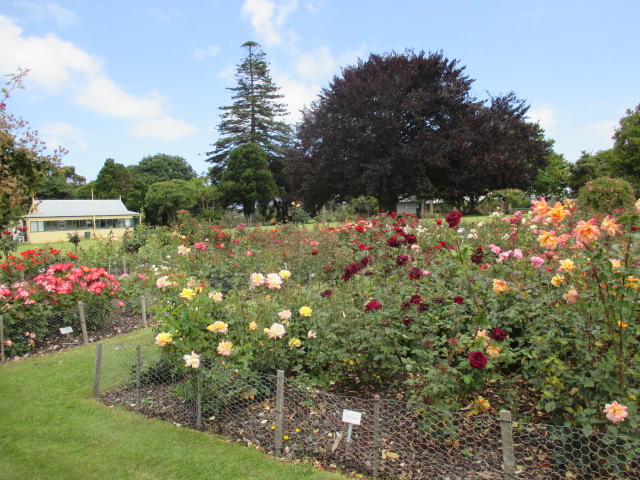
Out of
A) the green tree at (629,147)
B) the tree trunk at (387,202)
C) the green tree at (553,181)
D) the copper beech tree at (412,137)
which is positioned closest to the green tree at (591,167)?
the green tree at (629,147)

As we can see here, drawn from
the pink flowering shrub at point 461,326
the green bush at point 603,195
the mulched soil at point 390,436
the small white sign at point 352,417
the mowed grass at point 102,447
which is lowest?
the mowed grass at point 102,447

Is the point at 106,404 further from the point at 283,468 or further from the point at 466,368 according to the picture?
the point at 466,368

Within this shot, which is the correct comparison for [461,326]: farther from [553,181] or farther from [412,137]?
[553,181]

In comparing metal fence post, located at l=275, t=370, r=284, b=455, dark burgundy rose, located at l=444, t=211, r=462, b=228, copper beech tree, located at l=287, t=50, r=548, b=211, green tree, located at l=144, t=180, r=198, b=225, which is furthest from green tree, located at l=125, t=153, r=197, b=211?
dark burgundy rose, located at l=444, t=211, r=462, b=228

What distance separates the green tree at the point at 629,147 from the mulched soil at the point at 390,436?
35.6 meters

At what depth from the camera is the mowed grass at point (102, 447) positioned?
9.77 feet

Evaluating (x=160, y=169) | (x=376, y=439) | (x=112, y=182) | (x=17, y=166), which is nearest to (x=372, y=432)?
(x=376, y=439)

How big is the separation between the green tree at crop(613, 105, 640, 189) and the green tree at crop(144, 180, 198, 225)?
34.1 m

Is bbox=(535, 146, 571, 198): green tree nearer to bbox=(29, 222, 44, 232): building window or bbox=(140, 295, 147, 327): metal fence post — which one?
bbox=(140, 295, 147, 327): metal fence post

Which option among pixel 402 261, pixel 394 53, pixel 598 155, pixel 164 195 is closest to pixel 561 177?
pixel 598 155

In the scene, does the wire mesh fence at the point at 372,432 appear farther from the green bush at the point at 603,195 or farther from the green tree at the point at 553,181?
the green tree at the point at 553,181

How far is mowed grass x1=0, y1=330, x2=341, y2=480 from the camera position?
2.98 metres

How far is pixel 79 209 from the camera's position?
3884 centimetres

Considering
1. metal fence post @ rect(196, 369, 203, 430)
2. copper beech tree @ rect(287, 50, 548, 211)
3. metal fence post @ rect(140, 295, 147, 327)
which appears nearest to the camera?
metal fence post @ rect(196, 369, 203, 430)
